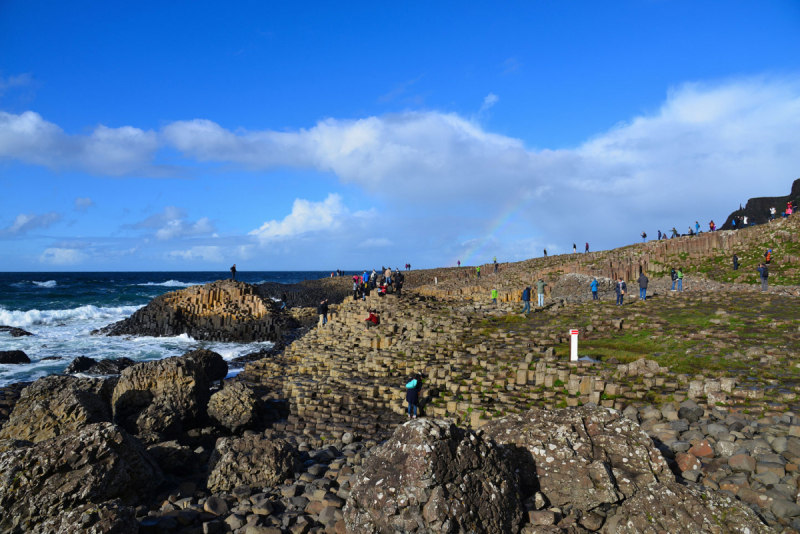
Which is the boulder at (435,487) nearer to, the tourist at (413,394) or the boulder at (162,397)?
the tourist at (413,394)

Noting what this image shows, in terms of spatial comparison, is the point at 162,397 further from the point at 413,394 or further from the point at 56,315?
the point at 56,315

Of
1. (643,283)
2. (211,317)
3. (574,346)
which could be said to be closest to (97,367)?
(211,317)

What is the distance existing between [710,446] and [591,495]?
2836 mm

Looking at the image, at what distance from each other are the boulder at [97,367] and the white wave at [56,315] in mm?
23739

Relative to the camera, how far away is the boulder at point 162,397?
12.1 metres

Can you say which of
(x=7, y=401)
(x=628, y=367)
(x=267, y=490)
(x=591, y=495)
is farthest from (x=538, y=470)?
(x=7, y=401)

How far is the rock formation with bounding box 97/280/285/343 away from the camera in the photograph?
3560 cm

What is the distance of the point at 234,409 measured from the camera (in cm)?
1323

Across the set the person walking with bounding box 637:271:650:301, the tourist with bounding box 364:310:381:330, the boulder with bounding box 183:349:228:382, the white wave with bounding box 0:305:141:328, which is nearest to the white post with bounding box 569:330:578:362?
the tourist with bounding box 364:310:381:330

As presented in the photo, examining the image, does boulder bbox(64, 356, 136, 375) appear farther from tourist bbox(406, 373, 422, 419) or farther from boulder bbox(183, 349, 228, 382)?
tourist bbox(406, 373, 422, 419)

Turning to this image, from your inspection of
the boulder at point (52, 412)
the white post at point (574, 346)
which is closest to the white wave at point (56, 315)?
the boulder at point (52, 412)

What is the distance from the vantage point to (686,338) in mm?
15031

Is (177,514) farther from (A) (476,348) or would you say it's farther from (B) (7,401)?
(B) (7,401)

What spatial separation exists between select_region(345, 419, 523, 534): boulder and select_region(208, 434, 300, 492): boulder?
3435mm
